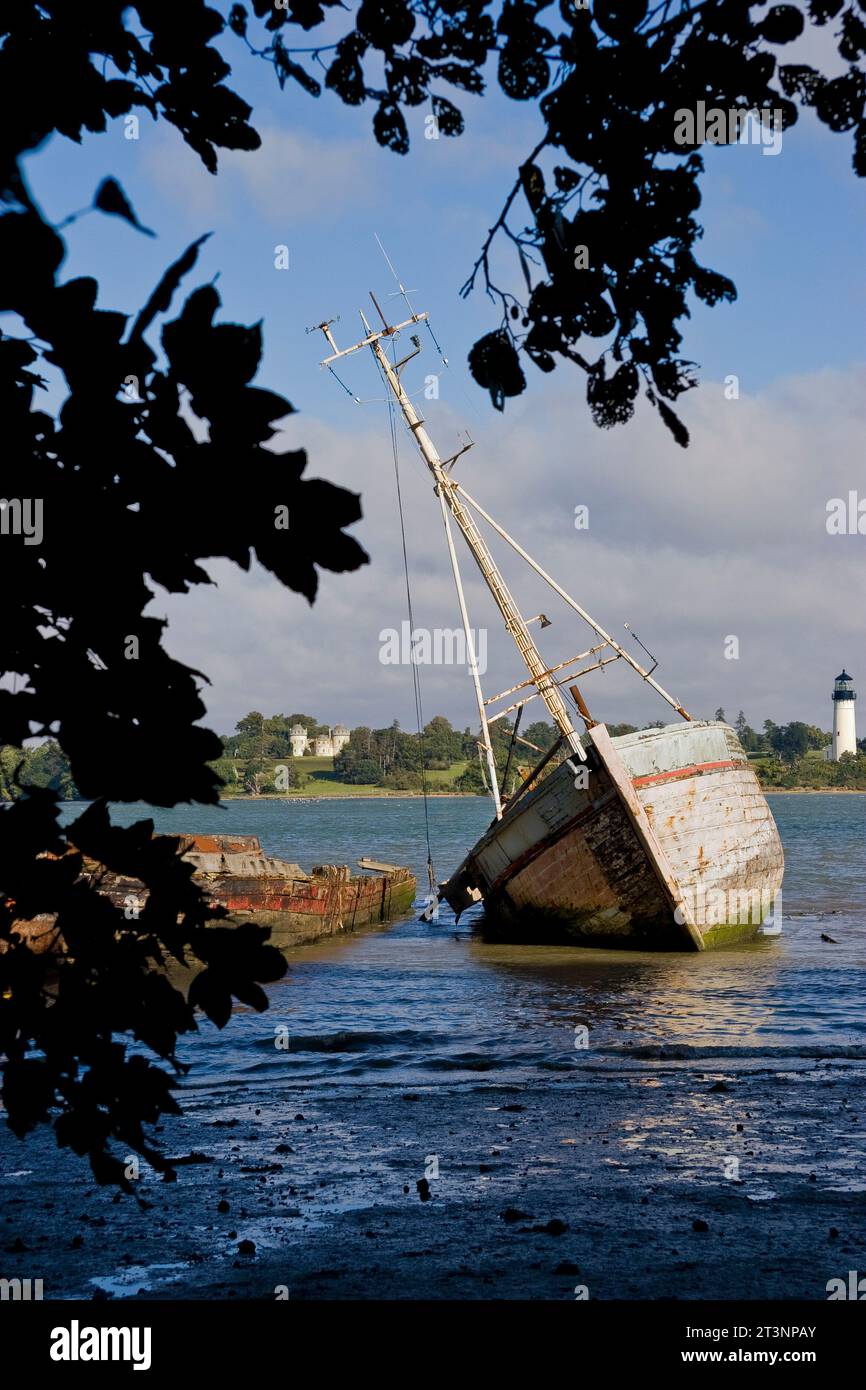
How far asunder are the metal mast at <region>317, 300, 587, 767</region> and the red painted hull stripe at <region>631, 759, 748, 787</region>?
2049 millimetres

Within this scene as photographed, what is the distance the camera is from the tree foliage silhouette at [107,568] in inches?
95.0

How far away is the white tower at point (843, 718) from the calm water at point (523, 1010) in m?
129

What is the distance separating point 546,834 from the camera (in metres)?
22.4

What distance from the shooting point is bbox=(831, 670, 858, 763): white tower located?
15312cm

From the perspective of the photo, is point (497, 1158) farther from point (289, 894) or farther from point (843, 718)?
point (843, 718)

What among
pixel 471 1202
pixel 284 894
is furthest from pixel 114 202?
pixel 284 894

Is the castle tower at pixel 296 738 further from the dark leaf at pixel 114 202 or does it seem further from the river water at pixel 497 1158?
the dark leaf at pixel 114 202

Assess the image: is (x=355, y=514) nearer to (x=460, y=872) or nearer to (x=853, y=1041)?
(x=853, y=1041)

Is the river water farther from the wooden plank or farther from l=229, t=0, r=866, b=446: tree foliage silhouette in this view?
l=229, t=0, r=866, b=446: tree foliage silhouette

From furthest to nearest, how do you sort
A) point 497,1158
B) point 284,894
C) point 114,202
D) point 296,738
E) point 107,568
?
point 296,738 → point 284,894 → point 497,1158 → point 107,568 → point 114,202

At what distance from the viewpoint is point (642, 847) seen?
69.8ft

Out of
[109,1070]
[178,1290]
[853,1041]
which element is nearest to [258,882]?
[853,1041]

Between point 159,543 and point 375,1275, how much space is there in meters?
4.83

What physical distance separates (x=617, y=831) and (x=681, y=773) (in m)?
1.56
